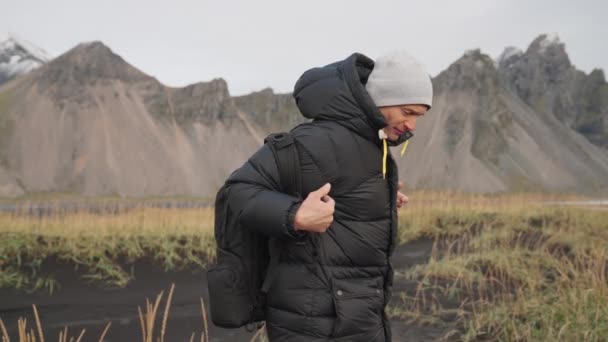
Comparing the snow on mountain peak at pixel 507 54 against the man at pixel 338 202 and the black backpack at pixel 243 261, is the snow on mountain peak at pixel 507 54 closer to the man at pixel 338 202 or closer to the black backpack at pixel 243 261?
the man at pixel 338 202

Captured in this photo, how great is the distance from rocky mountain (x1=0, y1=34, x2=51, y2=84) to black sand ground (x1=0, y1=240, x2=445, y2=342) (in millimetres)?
86138

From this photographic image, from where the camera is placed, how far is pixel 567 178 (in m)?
53.6

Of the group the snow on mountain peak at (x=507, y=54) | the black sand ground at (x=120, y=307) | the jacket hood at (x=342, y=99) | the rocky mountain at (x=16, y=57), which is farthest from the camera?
the rocky mountain at (x=16, y=57)

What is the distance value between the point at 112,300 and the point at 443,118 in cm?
5145

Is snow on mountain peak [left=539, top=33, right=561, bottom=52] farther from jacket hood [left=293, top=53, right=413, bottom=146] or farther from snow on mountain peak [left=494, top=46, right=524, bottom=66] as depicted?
jacket hood [left=293, top=53, right=413, bottom=146]

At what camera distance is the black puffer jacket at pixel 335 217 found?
1829 mm

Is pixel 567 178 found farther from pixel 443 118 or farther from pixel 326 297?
pixel 326 297

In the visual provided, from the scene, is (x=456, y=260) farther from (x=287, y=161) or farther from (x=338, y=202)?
(x=287, y=161)

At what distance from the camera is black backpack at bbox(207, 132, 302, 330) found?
1.88m

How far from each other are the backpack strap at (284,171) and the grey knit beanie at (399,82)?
36 centimetres

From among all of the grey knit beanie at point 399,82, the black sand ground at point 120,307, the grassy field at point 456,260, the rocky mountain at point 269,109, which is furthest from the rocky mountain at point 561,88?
the grey knit beanie at point 399,82

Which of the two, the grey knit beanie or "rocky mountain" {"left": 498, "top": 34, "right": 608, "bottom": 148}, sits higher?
"rocky mountain" {"left": 498, "top": 34, "right": 608, "bottom": 148}

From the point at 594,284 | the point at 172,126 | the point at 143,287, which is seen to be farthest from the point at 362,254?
the point at 172,126

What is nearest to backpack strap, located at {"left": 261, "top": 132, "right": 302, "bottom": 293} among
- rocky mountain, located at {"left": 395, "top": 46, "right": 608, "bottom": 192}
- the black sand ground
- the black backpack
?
the black backpack
